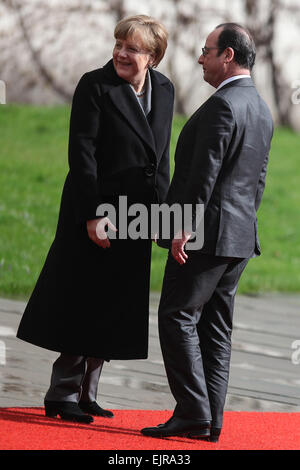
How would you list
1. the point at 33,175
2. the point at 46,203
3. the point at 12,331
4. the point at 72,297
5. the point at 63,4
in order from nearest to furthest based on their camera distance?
the point at 72,297 < the point at 12,331 < the point at 46,203 < the point at 33,175 < the point at 63,4

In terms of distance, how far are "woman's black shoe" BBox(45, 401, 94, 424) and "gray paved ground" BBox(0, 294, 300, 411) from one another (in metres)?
0.32

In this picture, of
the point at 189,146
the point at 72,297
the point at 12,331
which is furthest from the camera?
the point at 12,331

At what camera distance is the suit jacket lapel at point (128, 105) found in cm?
438

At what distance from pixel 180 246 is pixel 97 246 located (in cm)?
50

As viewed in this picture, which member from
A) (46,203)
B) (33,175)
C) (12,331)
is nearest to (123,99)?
(12,331)

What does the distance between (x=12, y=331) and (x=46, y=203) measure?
551 centimetres

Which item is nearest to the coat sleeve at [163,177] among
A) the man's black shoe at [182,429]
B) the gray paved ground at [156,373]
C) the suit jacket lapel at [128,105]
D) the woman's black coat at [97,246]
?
the woman's black coat at [97,246]

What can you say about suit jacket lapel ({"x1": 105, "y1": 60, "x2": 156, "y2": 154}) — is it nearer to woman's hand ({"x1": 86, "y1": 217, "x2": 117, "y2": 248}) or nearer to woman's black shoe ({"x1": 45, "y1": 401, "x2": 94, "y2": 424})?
woman's hand ({"x1": 86, "y1": 217, "x2": 117, "y2": 248})

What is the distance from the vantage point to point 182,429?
4.26 metres

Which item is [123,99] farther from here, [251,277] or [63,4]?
[63,4]

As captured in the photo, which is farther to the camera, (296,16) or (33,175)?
(296,16)

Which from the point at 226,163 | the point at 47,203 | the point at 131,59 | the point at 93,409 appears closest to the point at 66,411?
the point at 93,409

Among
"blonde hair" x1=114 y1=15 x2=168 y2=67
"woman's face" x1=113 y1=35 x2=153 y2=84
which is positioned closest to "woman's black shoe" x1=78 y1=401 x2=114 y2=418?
"woman's face" x1=113 y1=35 x2=153 y2=84

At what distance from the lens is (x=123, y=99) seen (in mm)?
4395
